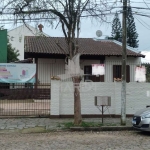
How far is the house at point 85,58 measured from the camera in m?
24.7

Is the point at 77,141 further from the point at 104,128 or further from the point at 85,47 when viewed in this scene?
the point at 85,47

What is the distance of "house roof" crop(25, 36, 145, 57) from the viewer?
24.8 m

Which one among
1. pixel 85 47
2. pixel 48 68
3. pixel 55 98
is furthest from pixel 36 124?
pixel 85 47

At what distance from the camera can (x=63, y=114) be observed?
15148mm

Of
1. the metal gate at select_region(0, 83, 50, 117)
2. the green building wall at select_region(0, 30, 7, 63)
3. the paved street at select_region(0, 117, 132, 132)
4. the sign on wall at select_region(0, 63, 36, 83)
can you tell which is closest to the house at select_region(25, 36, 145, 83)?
the green building wall at select_region(0, 30, 7, 63)

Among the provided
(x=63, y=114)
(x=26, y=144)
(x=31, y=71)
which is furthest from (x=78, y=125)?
(x=31, y=71)

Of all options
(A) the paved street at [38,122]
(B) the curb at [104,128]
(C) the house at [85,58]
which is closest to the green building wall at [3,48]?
(A) the paved street at [38,122]

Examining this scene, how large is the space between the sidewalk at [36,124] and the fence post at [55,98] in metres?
0.41

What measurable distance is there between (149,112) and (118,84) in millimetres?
4261

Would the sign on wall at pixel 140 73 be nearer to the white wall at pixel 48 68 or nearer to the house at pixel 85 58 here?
the house at pixel 85 58

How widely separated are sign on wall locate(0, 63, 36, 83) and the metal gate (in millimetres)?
278

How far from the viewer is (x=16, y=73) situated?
52.5 ft

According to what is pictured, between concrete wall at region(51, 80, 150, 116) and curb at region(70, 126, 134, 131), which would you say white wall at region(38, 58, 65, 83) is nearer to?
concrete wall at region(51, 80, 150, 116)

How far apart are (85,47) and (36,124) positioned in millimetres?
14444
